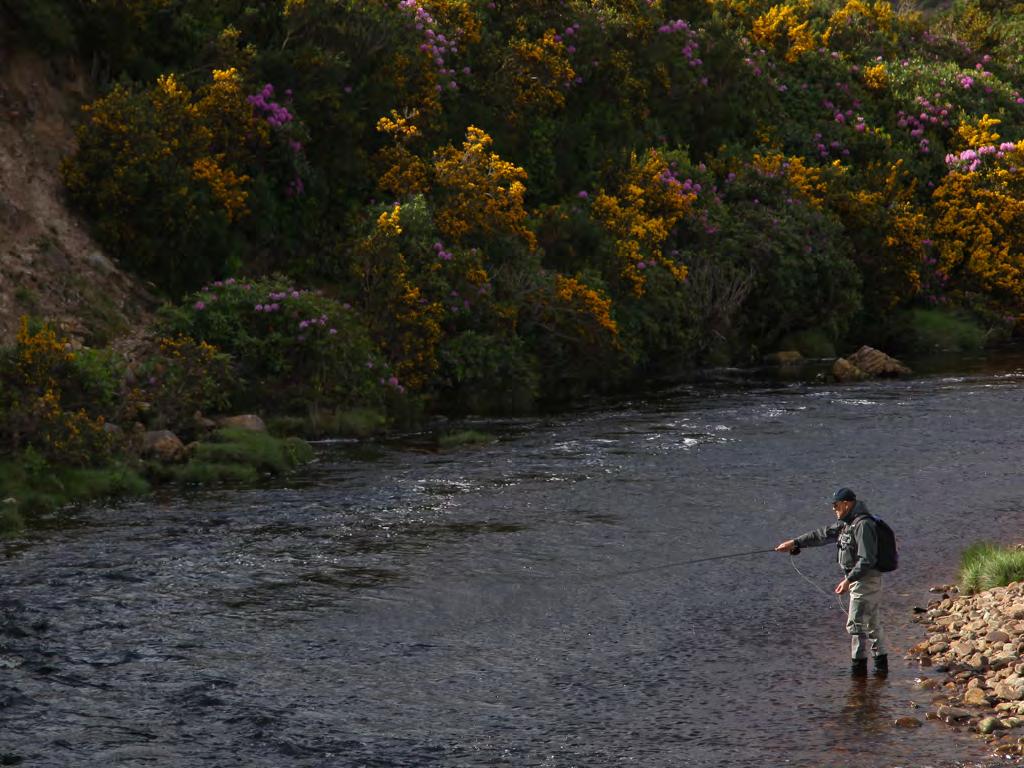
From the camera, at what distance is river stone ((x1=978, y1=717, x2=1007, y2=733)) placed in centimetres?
1215

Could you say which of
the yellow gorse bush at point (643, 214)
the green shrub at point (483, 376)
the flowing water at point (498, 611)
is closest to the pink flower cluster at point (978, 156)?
the yellow gorse bush at point (643, 214)

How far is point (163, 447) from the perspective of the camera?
23.6 m

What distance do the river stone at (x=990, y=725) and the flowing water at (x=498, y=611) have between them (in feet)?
0.69

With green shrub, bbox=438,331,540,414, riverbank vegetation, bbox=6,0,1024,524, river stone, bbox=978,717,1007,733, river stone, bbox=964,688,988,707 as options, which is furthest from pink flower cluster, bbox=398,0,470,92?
river stone, bbox=978,717,1007,733

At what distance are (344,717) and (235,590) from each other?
4485 mm

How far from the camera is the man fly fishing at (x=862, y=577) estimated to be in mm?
13766

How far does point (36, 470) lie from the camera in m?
21.7

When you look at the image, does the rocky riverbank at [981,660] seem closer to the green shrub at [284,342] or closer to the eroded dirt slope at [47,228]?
the green shrub at [284,342]

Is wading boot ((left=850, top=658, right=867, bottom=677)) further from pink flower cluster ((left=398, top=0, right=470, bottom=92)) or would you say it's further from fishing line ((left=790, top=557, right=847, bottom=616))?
pink flower cluster ((left=398, top=0, right=470, bottom=92))

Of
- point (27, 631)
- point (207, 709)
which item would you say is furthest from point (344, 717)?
point (27, 631)

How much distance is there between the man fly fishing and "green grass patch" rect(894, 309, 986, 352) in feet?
97.8

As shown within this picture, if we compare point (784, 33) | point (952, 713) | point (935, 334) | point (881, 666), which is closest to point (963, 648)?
point (881, 666)

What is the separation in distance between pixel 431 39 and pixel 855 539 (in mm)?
24892

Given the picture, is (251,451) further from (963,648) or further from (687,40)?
(687,40)
